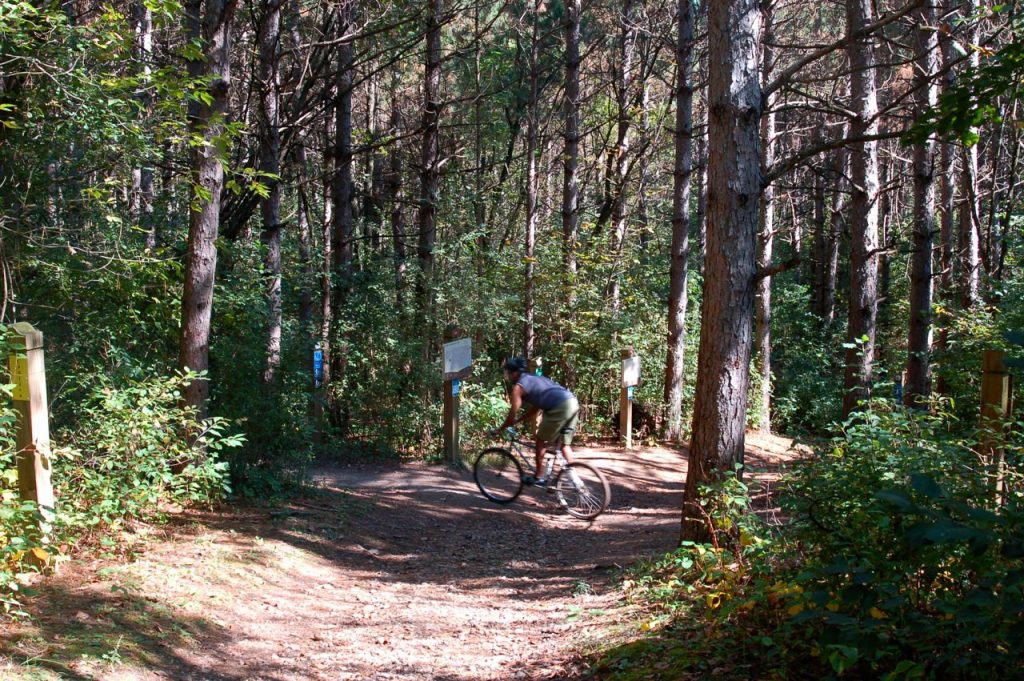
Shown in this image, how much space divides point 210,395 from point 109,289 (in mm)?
1747

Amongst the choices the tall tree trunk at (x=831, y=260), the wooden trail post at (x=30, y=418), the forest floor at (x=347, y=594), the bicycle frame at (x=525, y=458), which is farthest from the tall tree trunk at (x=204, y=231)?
the tall tree trunk at (x=831, y=260)

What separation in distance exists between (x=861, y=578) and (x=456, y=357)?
397 inches

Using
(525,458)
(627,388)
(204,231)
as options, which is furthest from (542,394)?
(627,388)

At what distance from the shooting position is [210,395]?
9469mm

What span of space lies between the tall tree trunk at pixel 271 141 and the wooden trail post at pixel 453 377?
2610 millimetres

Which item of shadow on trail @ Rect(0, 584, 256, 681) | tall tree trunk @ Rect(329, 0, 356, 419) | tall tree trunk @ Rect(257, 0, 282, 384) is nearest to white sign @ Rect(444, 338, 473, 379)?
tall tree trunk @ Rect(257, 0, 282, 384)

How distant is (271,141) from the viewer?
40.9 feet

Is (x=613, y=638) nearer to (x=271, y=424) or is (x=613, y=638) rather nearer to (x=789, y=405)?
(x=271, y=424)

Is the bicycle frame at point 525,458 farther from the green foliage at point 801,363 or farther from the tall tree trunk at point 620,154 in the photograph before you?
the green foliage at point 801,363

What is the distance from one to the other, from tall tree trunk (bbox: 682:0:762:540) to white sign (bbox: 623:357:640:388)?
8119 mm

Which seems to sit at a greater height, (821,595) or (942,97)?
(942,97)

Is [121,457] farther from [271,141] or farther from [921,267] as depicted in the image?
[921,267]

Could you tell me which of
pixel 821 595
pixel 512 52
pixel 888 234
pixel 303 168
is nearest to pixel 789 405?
pixel 888 234

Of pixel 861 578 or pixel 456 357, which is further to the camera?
pixel 456 357
